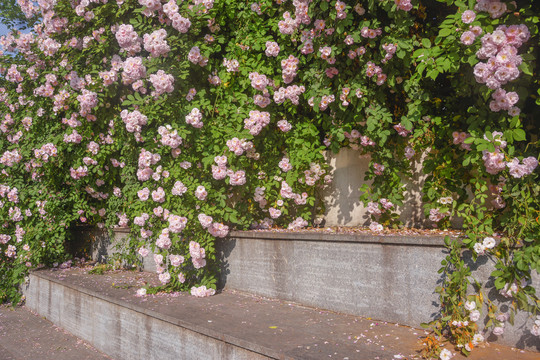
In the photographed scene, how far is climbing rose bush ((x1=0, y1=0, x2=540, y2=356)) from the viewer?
9.63 ft

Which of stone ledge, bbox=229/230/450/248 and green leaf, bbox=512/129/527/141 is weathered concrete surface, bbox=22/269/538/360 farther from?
green leaf, bbox=512/129/527/141

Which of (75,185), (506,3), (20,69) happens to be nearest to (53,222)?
(75,185)

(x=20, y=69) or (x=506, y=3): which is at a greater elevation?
(x=20, y=69)

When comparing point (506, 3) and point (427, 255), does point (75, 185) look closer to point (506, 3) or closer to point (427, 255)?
point (427, 255)

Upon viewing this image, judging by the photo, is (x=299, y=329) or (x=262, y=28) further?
(x=262, y=28)

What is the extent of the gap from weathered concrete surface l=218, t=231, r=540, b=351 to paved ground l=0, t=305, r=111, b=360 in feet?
6.13

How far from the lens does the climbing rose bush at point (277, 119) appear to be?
2.94m

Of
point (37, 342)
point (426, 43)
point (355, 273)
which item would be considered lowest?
point (37, 342)

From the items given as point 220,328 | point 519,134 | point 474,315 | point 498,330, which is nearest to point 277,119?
point 220,328

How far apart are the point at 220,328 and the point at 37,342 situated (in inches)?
126

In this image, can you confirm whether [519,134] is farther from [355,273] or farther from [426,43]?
[355,273]

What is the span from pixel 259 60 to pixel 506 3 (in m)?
2.49

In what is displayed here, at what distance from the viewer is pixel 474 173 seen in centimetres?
356

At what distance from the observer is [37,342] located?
18.2 ft
